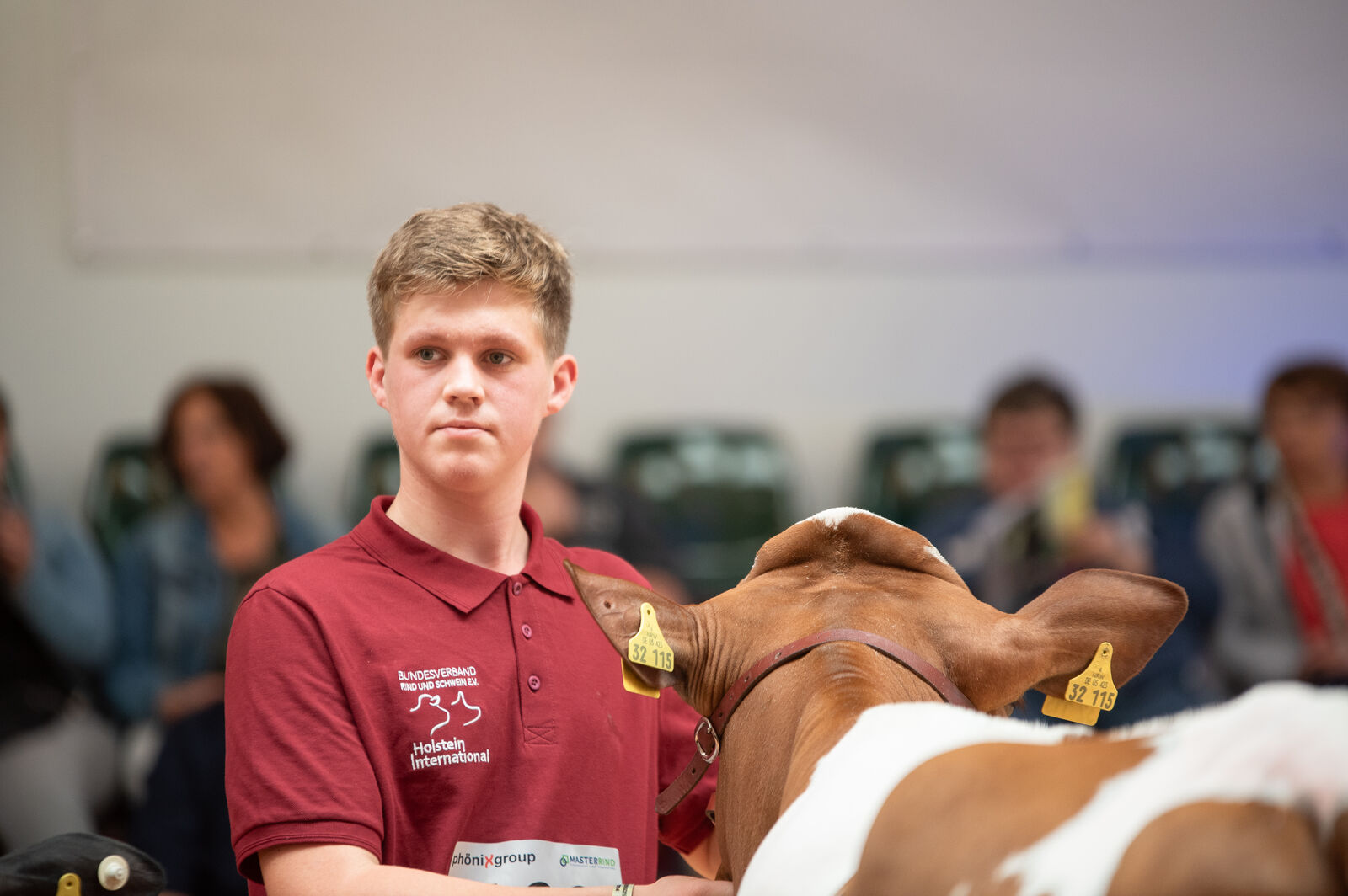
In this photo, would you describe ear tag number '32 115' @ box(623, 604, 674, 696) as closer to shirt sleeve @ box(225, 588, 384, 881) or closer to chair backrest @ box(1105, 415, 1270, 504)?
shirt sleeve @ box(225, 588, 384, 881)

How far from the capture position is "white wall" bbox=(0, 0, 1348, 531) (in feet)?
15.0

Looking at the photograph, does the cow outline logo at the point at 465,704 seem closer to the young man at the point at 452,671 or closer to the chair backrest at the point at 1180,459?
the young man at the point at 452,671

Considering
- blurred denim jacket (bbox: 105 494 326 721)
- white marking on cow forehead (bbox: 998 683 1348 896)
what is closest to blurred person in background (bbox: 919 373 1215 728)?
blurred denim jacket (bbox: 105 494 326 721)

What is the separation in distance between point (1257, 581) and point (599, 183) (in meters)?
2.56

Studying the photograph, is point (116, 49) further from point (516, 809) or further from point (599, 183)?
point (516, 809)

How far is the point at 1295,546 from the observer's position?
3.49m

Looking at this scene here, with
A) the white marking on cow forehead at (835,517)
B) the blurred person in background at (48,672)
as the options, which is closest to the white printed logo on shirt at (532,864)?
the white marking on cow forehead at (835,517)

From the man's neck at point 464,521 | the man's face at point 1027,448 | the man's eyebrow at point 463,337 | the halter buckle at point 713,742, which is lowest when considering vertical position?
the man's face at point 1027,448

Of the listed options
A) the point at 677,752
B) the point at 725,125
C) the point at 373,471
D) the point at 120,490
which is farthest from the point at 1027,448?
the point at 120,490

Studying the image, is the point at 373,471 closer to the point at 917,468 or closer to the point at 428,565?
the point at 917,468

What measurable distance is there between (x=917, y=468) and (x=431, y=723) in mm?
3522

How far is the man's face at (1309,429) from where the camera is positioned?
346 cm

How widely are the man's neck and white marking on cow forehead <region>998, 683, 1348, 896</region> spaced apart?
802mm

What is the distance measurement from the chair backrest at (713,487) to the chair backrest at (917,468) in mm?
321
